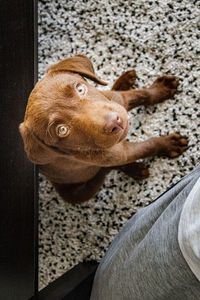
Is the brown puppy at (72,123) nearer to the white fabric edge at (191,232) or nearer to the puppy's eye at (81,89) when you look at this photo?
the puppy's eye at (81,89)

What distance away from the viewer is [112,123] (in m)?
1.38

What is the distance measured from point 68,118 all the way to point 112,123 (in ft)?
0.69

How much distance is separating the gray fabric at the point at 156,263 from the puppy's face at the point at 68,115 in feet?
1.44

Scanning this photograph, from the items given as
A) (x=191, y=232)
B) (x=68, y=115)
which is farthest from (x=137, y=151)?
(x=191, y=232)

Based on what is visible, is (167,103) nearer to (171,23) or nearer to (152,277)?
(171,23)

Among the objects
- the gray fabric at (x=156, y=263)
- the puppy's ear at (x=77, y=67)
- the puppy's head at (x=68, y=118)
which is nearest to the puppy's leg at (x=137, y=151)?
the puppy's head at (x=68, y=118)

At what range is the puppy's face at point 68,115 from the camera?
1443 millimetres

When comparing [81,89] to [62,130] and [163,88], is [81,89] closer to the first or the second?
[62,130]

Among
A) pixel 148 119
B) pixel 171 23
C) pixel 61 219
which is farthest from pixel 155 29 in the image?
pixel 61 219

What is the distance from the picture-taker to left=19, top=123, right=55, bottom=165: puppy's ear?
153cm

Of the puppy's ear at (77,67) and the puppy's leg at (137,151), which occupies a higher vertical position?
the puppy's ear at (77,67)

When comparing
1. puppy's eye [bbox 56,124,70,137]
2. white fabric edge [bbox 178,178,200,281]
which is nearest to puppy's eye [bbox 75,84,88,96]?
puppy's eye [bbox 56,124,70,137]

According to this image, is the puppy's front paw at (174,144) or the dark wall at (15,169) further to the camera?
the puppy's front paw at (174,144)

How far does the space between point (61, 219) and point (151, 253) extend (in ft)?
4.45
